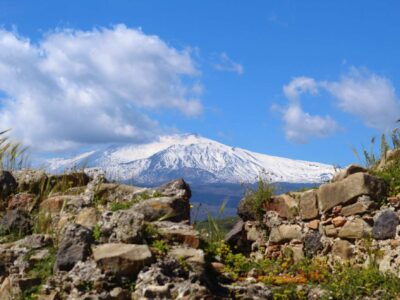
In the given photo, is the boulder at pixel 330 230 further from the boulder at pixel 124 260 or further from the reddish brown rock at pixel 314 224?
the boulder at pixel 124 260

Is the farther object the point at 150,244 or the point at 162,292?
the point at 150,244

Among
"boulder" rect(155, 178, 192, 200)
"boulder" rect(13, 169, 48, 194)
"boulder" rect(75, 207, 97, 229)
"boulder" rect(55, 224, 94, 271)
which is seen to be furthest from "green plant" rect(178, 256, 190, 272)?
"boulder" rect(13, 169, 48, 194)

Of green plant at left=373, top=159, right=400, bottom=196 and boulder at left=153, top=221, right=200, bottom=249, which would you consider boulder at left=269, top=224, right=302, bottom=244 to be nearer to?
green plant at left=373, top=159, right=400, bottom=196

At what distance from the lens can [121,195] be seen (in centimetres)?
1372

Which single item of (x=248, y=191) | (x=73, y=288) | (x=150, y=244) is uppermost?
(x=248, y=191)

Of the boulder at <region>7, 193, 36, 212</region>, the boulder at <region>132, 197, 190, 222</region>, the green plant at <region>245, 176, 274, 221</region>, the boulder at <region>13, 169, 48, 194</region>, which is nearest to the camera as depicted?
the boulder at <region>132, 197, 190, 222</region>

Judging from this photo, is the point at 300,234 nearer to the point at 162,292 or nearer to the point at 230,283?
the point at 230,283

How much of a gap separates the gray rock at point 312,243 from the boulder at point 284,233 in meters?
0.25

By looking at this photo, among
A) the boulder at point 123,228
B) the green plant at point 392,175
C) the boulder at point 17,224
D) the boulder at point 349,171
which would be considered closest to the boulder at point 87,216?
the boulder at point 17,224

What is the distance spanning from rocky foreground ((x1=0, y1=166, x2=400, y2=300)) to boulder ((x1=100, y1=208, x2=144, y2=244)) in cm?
2

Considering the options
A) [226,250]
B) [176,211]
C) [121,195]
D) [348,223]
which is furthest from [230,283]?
[121,195]

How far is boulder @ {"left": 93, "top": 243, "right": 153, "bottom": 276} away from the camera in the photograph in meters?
9.11

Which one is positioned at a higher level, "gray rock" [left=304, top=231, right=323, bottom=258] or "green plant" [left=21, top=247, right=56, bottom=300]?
"gray rock" [left=304, top=231, right=323, bottom=258]

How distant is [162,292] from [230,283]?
1.73 metres
